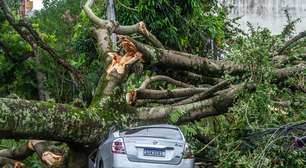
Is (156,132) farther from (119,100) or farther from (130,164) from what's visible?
(119,100)

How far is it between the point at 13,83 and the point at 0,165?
5909 millimetres

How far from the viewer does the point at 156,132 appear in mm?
8633

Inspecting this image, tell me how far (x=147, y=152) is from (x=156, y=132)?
1.26 feet

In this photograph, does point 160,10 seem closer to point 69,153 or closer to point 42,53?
point 42,53

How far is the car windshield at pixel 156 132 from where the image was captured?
856cm

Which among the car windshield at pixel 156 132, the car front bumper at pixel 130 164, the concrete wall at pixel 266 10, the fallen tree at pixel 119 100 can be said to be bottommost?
the car front bumper at pixel 130 164

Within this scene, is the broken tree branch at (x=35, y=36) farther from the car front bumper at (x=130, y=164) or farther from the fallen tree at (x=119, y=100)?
the car front bumper at (x=130, y=164)

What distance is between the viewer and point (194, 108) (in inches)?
421

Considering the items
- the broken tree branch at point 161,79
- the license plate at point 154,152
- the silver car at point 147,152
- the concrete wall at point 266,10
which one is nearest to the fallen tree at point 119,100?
the broken tree branch at point 161,79

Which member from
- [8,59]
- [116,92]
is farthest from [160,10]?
[116,92]

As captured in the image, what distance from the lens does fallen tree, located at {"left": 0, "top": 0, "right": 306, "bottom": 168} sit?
9.03 metres

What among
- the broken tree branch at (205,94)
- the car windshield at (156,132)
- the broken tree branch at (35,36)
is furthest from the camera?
the broken tree branch at (35,36)

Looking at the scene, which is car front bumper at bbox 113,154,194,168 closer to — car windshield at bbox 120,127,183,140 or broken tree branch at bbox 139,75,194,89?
car windshield at bbox 120,127,183,140

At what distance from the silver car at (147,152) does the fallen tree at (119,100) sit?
1.12 metres
